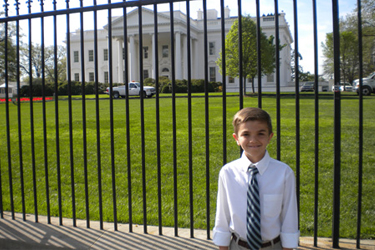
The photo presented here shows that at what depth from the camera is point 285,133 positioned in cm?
786

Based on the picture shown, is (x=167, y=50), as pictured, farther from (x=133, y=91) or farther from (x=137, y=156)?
(x=137, y=156)

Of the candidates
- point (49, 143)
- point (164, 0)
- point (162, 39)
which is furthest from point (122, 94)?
point (162, 39)

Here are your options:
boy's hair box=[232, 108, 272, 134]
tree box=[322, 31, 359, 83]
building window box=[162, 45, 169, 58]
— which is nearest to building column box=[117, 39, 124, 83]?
building window box=[162, 45, 169, 58]

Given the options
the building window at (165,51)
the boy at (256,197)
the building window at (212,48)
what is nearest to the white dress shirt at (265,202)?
the boy at (256,197)

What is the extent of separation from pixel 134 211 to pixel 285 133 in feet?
15.7

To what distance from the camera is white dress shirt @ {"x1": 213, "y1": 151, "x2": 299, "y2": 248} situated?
6.43 ft

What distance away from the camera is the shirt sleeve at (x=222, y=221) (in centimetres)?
202

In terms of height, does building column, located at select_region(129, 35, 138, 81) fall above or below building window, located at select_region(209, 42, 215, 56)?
below

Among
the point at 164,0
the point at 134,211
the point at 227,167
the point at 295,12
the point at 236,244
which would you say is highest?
the point at 164,0

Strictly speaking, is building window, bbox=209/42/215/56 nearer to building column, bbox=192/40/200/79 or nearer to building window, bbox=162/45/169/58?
building column, bbox=192/40/200/79

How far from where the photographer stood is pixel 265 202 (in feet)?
6.45

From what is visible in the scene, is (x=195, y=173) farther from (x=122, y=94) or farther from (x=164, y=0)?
(x=122, y=94)

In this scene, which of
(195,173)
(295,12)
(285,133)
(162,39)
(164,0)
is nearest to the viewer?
(295,12)

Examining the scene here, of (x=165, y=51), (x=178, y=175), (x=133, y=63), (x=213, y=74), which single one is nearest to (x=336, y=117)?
(x=178, y=175)
